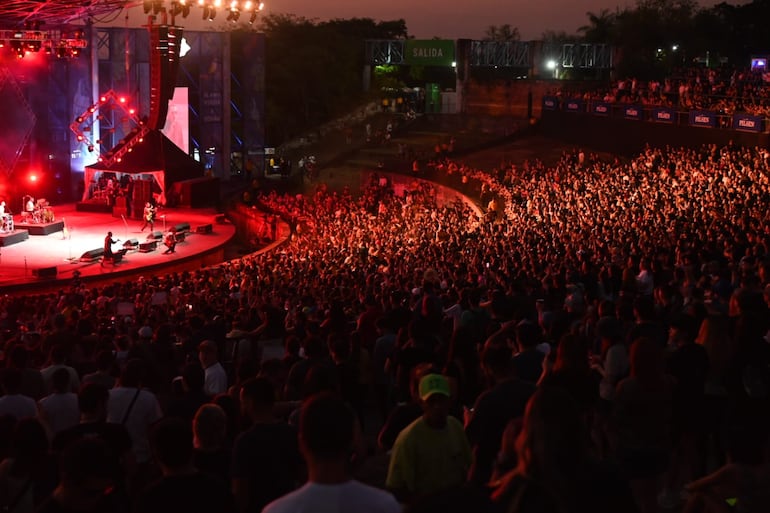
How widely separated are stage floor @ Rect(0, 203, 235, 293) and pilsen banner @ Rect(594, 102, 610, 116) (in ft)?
47.5

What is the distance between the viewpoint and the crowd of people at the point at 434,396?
13.1 ft


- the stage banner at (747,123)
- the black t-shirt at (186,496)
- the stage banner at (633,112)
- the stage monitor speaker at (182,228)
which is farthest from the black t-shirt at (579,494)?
the stage banner at (633,112)

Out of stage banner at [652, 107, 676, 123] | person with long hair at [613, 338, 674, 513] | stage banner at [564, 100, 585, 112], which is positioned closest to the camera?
person with long hair at [613, 338, 674, 513]

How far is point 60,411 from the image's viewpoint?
22.3ft

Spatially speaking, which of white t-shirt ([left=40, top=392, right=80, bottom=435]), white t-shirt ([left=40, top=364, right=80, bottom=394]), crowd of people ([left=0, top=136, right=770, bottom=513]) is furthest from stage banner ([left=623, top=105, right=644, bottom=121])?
white t-shirt ([left=40, top=392, right=80, bottom=435])

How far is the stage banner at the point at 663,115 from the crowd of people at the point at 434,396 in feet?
A: 57.2

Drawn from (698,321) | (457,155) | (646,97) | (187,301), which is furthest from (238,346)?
(457,155)

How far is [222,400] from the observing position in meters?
6.46

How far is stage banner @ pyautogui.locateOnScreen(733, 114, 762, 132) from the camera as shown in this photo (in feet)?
94.3

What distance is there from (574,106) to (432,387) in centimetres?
3748

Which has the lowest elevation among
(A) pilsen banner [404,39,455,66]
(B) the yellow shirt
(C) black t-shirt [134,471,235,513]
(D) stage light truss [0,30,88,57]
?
(B) the yellow shirt

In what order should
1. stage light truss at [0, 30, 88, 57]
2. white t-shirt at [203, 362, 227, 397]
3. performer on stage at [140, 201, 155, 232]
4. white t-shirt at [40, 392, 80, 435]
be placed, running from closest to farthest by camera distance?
white t-shirt at [40, 392, 80, 435]
white t-shirt at [203, 362, 227, 397]
stage light truss at [0, 30, 88, 57]
performer on stage at [140, 201, 155, 232]

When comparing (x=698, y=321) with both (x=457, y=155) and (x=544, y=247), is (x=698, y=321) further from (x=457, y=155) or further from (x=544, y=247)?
(x=457, y=155)

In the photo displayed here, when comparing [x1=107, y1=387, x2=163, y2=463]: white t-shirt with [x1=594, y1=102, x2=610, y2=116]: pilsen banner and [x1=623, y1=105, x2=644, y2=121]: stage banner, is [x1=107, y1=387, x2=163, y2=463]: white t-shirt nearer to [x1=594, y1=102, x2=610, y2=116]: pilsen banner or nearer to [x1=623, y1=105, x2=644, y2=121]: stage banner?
[x1=623, y1=105, x2=644, y2=121]: stage banner
